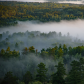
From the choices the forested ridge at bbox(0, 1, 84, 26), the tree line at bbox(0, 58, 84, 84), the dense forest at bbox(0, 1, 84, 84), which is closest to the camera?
the tree line at bbox(0, 58, 84, 84)

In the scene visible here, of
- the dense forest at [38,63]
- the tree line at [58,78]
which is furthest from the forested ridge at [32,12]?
the tree line at [58,78]

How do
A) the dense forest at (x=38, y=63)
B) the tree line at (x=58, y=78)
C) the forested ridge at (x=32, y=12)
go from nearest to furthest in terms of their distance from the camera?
the tree line at (x=58, y=78) → the dense forest at (x=38, y=63) → the forested ridge at (x=32, y=12)

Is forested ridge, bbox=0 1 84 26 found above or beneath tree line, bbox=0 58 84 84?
above

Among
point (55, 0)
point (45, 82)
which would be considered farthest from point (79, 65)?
point (55, 0)

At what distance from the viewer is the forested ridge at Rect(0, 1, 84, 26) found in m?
54.5

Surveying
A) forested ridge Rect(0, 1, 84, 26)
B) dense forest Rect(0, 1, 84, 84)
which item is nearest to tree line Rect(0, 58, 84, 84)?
dense forest Rect(0, 1, 84, 84)

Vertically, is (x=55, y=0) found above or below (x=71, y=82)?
above

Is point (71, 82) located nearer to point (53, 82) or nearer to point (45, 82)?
point (53, 82)

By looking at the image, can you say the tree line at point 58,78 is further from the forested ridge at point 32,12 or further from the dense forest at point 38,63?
the forested ridge at point 32,12

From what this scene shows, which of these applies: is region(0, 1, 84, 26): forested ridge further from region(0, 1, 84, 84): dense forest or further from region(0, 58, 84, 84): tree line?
region(0, 58, 84, 84): tree line

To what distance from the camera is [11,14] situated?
181 feet

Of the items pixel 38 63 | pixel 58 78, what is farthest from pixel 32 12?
pixel 58 78

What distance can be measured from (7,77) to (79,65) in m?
7.94

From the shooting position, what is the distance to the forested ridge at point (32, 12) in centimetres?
5447
